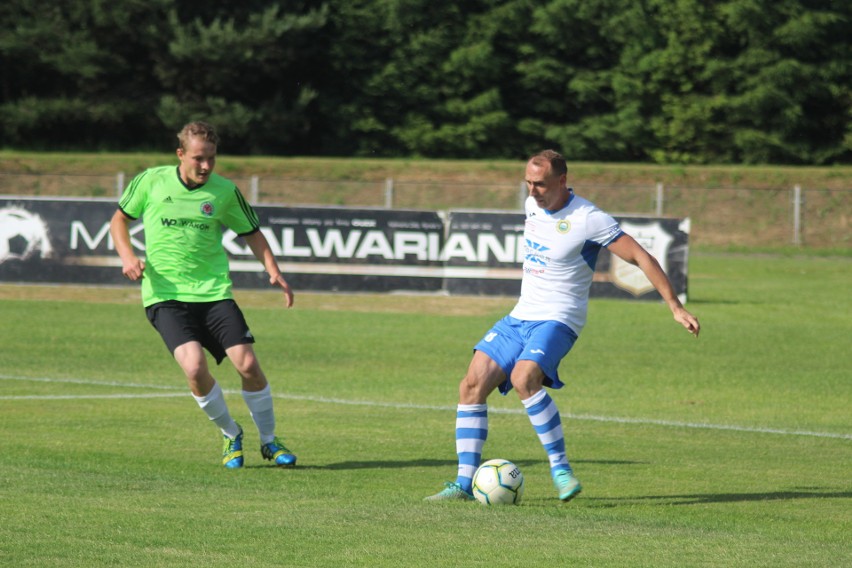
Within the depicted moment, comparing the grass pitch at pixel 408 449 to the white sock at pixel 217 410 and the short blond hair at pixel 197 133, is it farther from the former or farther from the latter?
the short blond hair at pixel 197 133

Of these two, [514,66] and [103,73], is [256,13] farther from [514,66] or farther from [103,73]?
[514,66]

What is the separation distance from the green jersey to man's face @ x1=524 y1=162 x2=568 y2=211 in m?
2.30

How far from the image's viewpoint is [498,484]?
7.58m

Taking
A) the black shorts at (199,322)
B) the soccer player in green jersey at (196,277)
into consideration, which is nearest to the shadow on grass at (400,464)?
the soccer player in green jersey at (196,277)

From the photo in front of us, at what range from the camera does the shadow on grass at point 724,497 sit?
787cm

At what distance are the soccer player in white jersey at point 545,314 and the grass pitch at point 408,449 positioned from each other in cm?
47

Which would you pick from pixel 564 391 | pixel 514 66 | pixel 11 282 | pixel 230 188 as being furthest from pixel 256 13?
pixel 230 188

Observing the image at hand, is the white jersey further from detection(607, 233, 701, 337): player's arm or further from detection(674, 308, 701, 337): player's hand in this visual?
detection(674, 308, 701, 337): player's hand

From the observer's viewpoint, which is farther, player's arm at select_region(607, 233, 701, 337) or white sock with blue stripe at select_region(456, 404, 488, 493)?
white sock with blue stripe at select_region(456, 404, 488, 493)

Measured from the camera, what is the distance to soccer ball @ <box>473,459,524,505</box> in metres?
7.57

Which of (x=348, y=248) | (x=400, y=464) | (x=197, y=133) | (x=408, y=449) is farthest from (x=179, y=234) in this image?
(x=348, y=248)

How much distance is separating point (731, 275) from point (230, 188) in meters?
22.3

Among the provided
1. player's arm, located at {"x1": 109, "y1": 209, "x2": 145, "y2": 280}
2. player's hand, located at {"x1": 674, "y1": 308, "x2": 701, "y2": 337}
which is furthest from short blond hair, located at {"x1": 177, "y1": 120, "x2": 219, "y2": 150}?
player's hand, located at {"x1": 674, "y1": 308, "x2": 701, "y2": 337}

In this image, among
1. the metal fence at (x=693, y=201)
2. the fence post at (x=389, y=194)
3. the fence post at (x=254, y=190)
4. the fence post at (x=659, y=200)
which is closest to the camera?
the fence post at (x=659, y=200)
